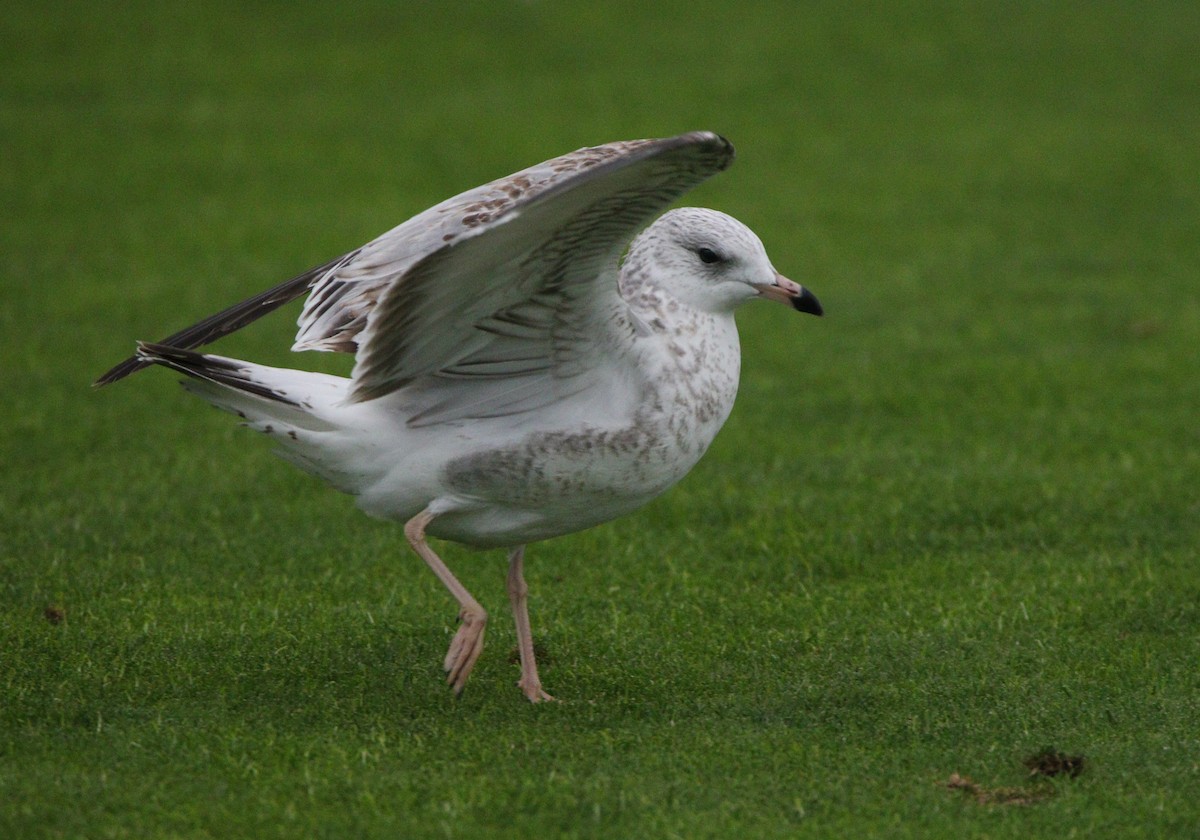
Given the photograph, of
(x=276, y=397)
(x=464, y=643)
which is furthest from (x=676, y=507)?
(x=276, y=397)

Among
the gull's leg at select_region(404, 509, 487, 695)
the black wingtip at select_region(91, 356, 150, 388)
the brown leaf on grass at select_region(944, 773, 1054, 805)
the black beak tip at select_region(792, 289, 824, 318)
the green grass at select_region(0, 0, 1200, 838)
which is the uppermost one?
the black beak tip at select_region(792, 289, 824, 318)

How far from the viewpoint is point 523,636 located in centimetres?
550

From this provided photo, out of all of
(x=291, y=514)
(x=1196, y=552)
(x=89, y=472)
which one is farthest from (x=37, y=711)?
(x=1196, y=552)

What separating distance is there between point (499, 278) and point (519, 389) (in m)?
0.60

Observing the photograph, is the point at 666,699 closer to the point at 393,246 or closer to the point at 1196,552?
the point at 393,246

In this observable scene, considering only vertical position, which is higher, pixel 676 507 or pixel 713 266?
pixel 713 266

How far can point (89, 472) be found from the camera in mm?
8031

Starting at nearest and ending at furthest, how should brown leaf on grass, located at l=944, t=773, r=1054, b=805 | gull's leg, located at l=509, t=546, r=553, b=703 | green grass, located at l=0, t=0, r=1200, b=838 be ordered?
brown leaf on grass, located at l=944, t=773, r=1054, b=805, green grass, located at l=0, t=0, r=1200, b=838, gull's leg, located at l=509, t=546, r=553, b=703

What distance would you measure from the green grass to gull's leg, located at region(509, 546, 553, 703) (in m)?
0.11

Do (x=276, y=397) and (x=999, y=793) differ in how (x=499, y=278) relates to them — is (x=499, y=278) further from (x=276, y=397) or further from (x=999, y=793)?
(x=999, y=793)

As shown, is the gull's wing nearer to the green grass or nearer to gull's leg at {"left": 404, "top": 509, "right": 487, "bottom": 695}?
gull's leg at {"left": 404, "top": 509, "right": 487, "bottom": 695}

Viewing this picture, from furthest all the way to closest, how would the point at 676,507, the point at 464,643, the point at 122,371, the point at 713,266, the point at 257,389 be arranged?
the point at 676,507 < the point at 122,371 < the point at 713,266 < the point at 257,389 < the point at 464,643

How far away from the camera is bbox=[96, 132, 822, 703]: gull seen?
4.98m

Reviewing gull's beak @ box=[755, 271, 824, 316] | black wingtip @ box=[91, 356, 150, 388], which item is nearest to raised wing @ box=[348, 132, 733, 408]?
gull's beak @ box=[755, 271, 824, 316]
